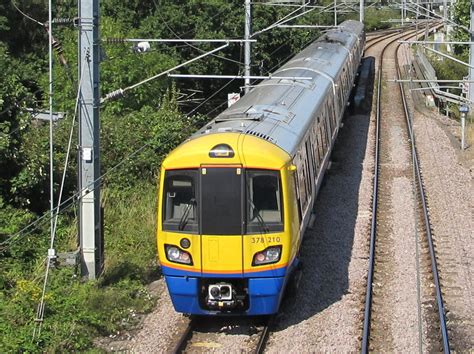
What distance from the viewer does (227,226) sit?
30.9ft

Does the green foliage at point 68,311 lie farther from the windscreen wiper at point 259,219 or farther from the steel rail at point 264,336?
the windscreen wiper at point 259,219

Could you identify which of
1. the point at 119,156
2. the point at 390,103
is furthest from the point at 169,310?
the point at 390,103

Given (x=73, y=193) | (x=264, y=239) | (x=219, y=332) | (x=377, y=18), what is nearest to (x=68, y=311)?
(x=219, y=332)

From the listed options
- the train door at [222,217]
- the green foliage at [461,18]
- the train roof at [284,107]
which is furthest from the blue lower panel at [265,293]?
the green foliage at [461,18]

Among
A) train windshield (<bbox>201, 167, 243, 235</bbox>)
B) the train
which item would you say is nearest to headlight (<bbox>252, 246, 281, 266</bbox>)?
the train

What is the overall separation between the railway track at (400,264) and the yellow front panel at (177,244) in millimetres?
2157

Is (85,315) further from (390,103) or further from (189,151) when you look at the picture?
(390,103)

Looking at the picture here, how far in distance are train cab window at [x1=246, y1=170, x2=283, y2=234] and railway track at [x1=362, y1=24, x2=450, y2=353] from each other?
1.74 metres

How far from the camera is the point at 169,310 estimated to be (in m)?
10.7

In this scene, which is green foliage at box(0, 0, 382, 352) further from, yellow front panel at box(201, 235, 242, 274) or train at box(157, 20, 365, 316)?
yellow front panel at box(201, 235, 242, 274)

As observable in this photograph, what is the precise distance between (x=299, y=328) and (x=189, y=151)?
2.58 m

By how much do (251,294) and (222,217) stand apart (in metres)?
0.99

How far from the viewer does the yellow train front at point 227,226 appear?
30.9 feet

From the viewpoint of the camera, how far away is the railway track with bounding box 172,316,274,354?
9445mm
